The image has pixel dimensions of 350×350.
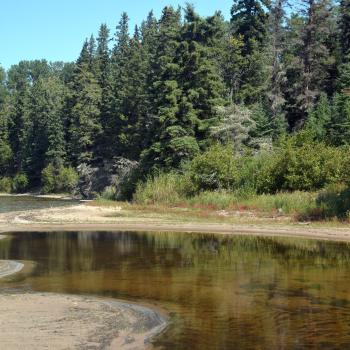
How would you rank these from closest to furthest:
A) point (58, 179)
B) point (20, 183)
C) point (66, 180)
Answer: point (66, 180) → point (58, 179) → point (20, 183)

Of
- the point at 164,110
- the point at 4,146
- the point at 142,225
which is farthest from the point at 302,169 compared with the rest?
the point at 4,146

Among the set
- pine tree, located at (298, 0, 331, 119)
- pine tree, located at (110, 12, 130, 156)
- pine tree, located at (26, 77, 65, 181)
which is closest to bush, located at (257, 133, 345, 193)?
pine tree, located at (298, 0, 331, 119)

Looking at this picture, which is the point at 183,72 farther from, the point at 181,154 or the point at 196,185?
the point at 196,185

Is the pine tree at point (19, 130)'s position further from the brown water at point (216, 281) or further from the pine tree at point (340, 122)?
the brown water at point (216, 281)

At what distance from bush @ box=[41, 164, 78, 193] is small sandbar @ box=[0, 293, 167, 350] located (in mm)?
84412

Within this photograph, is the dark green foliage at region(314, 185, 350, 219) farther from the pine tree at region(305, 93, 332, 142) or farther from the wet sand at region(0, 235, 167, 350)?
the wet sand at region(0, 235, 167, 350)

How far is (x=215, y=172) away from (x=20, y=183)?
76.8m

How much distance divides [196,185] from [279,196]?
9.81m

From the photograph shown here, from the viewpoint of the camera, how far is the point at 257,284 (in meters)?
19.5

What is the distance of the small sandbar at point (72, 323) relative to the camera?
1177 cm

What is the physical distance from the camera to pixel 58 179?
345 ft

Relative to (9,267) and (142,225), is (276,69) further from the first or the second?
(9,267)

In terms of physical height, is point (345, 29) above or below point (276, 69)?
above

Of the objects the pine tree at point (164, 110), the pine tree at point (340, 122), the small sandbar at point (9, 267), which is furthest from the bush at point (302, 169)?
the small sandbar at point (9, 267)
